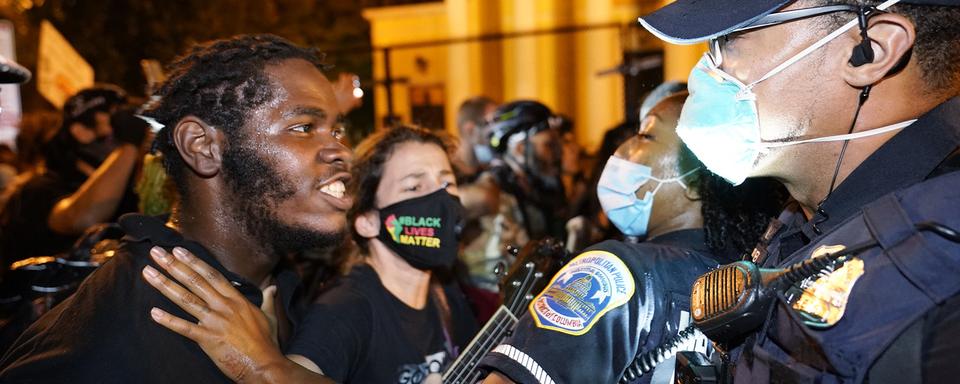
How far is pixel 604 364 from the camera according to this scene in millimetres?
2303

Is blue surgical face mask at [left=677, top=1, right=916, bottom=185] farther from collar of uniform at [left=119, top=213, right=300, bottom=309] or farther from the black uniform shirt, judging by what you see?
collar of uniform at [left=119, top=213, right=300, bottom=309]

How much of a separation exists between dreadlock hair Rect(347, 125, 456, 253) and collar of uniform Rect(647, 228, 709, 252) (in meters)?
1.39

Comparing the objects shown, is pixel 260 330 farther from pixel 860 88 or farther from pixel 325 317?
pixel 860 88

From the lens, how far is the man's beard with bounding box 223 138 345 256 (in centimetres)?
273

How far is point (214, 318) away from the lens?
7.93ft

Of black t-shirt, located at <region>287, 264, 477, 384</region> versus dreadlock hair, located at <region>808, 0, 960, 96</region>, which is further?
black t-shirt, located at <region>287, 264, 477, 384</region>

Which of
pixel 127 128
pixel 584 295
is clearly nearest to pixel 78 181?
pixel 127 128

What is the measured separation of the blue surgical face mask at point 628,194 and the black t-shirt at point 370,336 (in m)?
0.99

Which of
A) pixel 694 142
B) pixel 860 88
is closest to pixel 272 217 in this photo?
pixel 694 142

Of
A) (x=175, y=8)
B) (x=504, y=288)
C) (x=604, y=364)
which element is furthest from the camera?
(x=175, y=8)

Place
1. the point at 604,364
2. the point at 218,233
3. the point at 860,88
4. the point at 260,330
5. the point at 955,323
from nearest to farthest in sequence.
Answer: the point at 955,323 → the point at 860,88 → the point at 604,364 → the point at 260,330 → the point at 218,233

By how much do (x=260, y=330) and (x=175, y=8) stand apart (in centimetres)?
1888

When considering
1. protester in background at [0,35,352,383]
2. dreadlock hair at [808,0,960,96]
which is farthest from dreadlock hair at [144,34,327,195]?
dreadlock hair at [808,0,960,96]

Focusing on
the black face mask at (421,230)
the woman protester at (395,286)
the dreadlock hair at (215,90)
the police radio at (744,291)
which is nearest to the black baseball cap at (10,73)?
the dreadlock hair at (215,90)
